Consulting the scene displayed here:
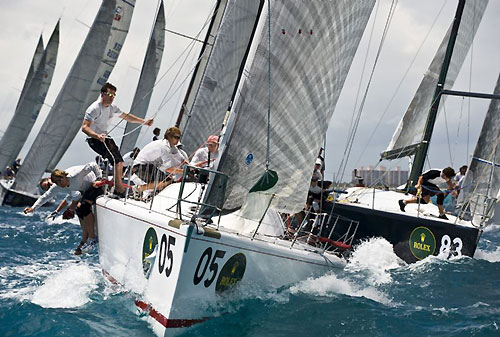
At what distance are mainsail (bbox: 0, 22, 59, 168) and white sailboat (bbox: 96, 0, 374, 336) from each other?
21.5 meters

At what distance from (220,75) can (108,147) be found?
444 cm

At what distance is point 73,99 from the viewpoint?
2158 centimetres

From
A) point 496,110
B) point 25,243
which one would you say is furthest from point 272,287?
point 496,110

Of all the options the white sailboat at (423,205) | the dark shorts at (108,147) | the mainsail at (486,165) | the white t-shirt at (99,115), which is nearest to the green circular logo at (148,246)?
the dark shorts at (108,147)

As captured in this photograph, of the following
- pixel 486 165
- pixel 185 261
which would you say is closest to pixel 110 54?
pixel 486 165

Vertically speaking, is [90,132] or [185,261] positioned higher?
[90,132]

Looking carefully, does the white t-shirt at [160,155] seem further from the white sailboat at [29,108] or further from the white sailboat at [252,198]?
the white sailboat at [29,108]

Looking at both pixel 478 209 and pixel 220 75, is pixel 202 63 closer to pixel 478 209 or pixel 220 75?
pixel 220 75

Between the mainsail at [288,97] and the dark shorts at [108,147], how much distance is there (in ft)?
6.68

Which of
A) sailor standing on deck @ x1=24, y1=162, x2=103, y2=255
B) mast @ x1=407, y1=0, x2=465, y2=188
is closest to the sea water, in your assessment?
sailor standing on deck @ x1=24, y1=162, x2=103, y2=255

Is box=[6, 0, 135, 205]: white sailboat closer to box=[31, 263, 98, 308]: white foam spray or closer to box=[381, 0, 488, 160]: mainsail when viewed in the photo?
box=[381, 0, 488, 160]: mainsail

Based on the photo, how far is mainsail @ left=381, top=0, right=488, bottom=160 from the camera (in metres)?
15.3

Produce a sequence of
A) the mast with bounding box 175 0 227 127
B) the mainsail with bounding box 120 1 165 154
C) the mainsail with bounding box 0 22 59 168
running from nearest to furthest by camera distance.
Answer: the mast with bounding box 175 0 227 127, the mainsail with bounding box 120 1 165 154, the mainsail with bounding box 0 22 59 168

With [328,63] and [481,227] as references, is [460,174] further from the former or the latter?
[328,63]
